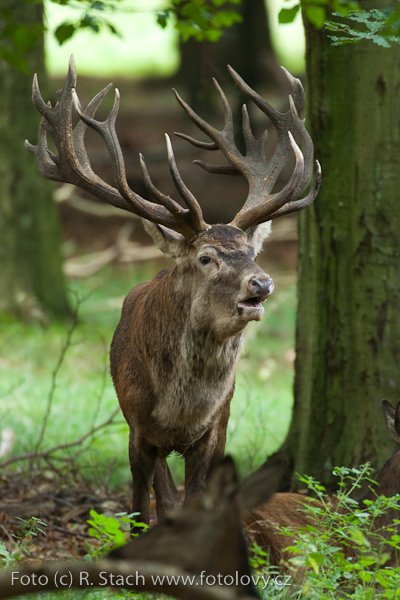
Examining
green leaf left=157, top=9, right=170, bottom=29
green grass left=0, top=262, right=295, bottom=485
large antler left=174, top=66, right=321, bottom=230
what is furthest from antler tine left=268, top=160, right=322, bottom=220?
green grass left=0, top=262, right=295, bottom=485

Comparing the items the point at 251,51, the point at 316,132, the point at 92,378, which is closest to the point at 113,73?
the point at 251,51

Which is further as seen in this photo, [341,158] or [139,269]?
[139,269]

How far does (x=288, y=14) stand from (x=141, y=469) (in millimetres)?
2879

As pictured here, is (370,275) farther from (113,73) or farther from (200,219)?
(113,73)

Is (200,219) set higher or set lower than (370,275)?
higher

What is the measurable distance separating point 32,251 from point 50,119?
20.6 ft

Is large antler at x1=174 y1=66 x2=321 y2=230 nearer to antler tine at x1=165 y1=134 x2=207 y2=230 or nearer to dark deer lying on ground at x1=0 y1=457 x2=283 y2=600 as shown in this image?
antler tine at x1=165 y1=134 x2=207 y2=230

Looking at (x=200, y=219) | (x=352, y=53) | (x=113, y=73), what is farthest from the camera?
(x=113, y=73)

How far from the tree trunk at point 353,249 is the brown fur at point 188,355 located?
80 centimetres

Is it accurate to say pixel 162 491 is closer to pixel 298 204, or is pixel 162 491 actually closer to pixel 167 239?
pixel 167 239

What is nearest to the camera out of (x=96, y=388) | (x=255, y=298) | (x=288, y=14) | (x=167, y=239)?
(x=255, y=298)

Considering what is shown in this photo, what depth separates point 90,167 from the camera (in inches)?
199

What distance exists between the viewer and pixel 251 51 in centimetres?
1995

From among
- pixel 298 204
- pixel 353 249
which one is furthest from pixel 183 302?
pixel 353 249
